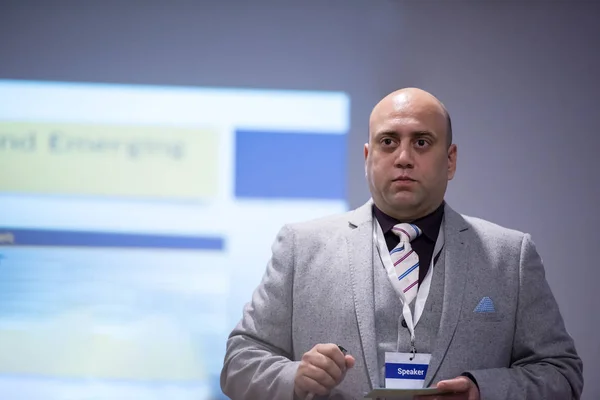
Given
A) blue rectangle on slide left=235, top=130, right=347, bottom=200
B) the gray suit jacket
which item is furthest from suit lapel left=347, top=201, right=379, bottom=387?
blue rectangle on slide left=235, top=130, right=347, bottom=200

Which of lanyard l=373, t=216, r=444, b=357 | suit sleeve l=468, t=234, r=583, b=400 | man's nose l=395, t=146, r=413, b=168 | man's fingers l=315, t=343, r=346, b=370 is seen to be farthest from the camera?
man's nose l=395, t=146, r=413, b=168

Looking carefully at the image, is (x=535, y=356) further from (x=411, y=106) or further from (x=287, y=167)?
(x=287, y=167)

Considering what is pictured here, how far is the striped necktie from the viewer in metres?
2.25

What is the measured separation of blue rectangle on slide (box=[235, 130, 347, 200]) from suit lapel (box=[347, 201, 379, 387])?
121cm

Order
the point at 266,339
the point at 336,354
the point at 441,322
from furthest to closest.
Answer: the point at 266,339 → the point at 441,322 → the point at 336,354

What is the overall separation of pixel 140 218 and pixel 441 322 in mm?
1895

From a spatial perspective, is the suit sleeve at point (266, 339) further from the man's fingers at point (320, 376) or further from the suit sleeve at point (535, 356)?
the suit sleeve at point (535, 356)

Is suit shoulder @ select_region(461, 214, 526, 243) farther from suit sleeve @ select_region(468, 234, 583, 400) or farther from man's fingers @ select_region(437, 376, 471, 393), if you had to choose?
man's fingers @ select_region(437, 376, 471, 393)

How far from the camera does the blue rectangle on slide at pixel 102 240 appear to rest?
357 centimetres

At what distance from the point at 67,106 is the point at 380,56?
1.66 m

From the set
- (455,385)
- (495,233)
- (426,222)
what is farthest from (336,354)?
(495,233)

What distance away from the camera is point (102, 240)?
11.7 ft

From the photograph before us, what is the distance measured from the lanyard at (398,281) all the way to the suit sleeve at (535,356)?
0.24m

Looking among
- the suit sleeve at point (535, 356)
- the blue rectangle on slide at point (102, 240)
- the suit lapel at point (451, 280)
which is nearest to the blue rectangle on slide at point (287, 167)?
the blue rectangle on slide at point (102, 240)
